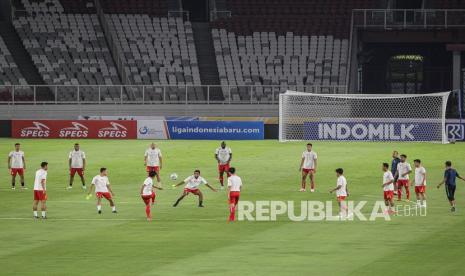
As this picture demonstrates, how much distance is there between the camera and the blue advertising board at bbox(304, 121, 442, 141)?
212 ft

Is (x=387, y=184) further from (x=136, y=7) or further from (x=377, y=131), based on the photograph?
(x=136, y=7)

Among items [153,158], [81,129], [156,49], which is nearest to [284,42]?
[156,49]

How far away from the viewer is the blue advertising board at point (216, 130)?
67.8m

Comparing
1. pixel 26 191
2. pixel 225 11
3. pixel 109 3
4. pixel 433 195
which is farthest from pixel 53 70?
pixel 433 195

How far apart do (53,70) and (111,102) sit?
6.33 m

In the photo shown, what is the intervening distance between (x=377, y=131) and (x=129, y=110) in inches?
645

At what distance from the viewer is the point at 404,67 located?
269 feet

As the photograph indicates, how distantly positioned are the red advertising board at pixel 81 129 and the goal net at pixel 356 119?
1033 centimetres

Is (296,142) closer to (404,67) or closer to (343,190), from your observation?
(404,67)

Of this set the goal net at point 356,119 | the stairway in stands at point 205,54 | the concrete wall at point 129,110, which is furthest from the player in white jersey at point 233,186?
the stairway in stands at point 205,54

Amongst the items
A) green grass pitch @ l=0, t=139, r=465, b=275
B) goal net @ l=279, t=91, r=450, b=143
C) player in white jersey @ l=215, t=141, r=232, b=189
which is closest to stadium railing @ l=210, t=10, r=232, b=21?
goal net @ l=279, t=91, r=450, b=143

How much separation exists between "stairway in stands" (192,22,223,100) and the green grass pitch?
79.2ft

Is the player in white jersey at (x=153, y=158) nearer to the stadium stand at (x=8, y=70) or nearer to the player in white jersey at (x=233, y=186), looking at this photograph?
the player in white jersey at (x=233, y=186)

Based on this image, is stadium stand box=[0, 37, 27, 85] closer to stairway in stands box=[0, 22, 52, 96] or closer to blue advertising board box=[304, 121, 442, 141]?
stairway in stands box=[0, 22, 52, 96]
